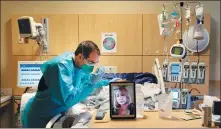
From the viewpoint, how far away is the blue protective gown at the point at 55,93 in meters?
1.36

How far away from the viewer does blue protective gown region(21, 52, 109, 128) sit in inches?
53.7

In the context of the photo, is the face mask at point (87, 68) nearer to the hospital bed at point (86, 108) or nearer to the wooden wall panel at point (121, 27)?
the hospital bed at point (86, 108)

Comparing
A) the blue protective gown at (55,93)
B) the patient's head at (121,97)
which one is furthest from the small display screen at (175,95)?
the blue protective gown at (55,93)

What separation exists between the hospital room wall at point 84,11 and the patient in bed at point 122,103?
3.33 feet

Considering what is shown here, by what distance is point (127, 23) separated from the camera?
2.45 meters

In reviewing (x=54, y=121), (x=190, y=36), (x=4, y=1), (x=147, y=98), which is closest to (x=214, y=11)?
(x=190, y=36)

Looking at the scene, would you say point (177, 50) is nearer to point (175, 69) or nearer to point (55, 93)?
point (175, 69)

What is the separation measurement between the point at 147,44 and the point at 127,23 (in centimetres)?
33

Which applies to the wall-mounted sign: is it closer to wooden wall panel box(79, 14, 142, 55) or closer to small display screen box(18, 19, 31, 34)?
small display screen box(18, 19, 31, 34)

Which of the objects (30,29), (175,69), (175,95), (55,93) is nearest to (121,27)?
(175,69)

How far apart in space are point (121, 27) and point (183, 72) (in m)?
0.90

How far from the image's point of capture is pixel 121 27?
8.01 ft

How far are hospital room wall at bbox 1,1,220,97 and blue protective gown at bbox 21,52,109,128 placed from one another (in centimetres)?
75

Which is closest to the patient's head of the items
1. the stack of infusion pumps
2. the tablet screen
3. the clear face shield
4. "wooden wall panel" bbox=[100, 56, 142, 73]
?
the tablet screen
